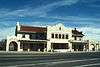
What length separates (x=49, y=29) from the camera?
2766 inches

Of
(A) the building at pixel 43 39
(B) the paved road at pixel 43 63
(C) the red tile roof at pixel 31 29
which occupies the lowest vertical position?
(B) the paved road at pixel 43 63

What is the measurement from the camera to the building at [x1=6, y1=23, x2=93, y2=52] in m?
67.0

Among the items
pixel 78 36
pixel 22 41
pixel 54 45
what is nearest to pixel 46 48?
pixel 54 45

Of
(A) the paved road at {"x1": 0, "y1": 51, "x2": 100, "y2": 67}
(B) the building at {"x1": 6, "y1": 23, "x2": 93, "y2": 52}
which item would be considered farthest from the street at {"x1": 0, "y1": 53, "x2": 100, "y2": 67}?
(B) the building at {"x1": 6, "y1": 23, "x2": 93, "y2": 52}

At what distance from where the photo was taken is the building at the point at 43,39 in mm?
67000

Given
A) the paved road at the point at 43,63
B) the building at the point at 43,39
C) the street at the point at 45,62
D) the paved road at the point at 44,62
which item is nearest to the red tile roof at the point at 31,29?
the building at the point at 43,39

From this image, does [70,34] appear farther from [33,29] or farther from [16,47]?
[16,47]

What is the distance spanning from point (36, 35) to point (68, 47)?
32.9 ft

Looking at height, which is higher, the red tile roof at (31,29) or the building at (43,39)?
the red tile roof at (31,29)

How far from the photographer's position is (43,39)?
233ft

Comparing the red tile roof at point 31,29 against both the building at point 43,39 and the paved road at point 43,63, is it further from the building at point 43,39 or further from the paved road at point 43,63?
the paved road at point 43,63

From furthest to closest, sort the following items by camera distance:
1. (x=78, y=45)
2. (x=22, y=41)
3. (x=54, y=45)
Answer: (x=78, y=45)
(x=54, y=45)
(x=22, y=41)

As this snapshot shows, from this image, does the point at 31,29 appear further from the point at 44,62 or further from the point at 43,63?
the point at 43,63

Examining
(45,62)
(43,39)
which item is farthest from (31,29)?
(45,62)
